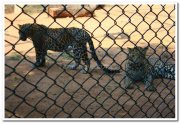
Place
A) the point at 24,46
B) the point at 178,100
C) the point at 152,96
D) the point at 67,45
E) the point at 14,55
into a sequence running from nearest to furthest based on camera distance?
the point at 178,100
the point at 152,96
the point at 67,45
the point at 14,55
the point at 24,46

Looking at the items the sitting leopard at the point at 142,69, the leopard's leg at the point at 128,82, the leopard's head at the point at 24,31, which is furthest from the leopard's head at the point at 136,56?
the leopard's head at the point at 24,31

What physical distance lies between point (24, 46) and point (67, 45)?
1.74 m

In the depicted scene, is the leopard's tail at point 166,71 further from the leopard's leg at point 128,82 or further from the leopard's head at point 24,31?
the leopard's head at point 24,31

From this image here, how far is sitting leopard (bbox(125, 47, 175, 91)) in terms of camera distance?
17.7 feet

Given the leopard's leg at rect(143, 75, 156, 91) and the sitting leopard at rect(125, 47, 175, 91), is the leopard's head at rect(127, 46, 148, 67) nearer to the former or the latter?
the sitting leopard at rect(125, 47, 175, 91)

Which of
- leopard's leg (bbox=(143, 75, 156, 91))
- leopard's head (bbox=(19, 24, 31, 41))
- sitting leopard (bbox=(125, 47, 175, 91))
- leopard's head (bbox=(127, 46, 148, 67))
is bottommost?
leopard's leg (bbox=(143, 75, 156, 91))

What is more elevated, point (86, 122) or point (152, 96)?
point (86, 122)

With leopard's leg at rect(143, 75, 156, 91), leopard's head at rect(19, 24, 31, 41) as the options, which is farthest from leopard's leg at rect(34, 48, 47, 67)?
leopard's leg at rect(143, 75, 156, 91)

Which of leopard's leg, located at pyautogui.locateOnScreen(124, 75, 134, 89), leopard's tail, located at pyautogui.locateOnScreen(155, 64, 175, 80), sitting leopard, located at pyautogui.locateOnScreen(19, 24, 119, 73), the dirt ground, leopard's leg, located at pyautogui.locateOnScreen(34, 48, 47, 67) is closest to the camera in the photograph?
the dirt ground

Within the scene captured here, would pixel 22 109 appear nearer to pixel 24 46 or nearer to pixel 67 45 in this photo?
pixel 67 45

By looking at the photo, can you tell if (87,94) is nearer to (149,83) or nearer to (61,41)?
(149,83)

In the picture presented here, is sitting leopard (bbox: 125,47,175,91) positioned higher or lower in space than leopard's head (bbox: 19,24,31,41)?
lower

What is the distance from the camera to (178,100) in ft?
11.6
